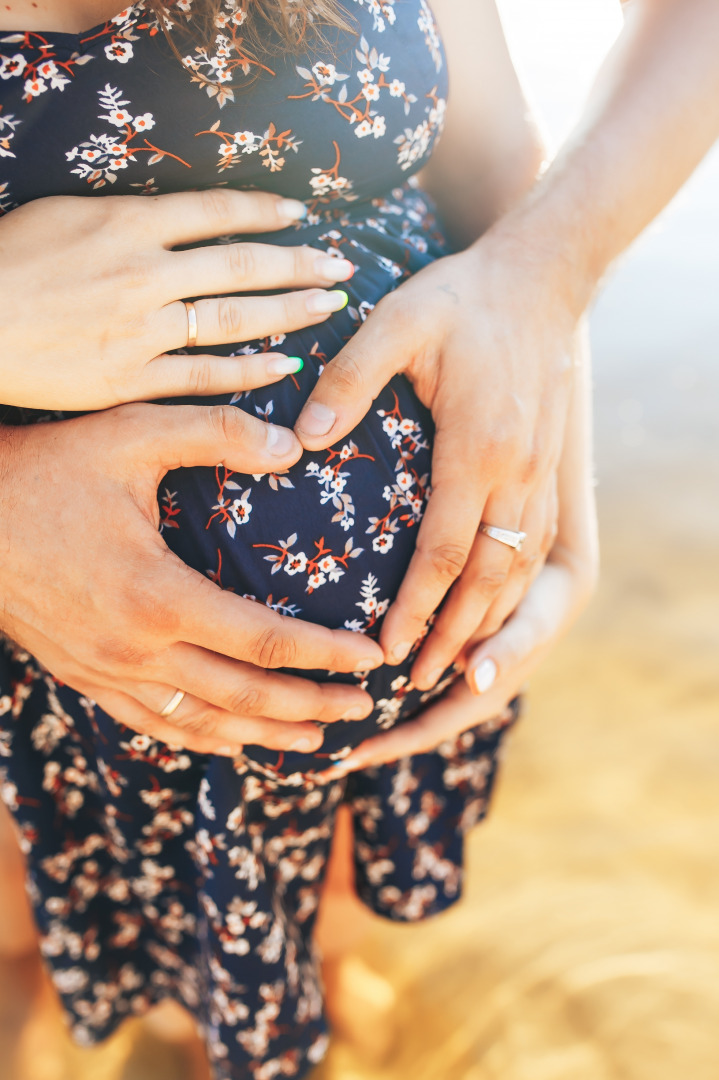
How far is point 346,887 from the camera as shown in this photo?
4.70 feet

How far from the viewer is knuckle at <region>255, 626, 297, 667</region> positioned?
674 mm

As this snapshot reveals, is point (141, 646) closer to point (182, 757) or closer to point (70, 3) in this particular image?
point (182, 757)

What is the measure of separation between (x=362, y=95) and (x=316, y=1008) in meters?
1.19

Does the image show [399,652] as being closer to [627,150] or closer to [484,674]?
[484,674]

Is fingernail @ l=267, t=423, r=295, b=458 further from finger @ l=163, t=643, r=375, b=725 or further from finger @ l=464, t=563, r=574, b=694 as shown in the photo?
finger @ l=464, t=563, r=574, b=694

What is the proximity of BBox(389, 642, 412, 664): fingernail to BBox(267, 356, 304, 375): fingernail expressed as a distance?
30 cm

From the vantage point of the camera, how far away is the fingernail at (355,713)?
751 mm

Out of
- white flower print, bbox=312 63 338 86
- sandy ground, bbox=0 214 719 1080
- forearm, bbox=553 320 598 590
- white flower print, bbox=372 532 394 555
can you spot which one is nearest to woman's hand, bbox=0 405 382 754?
white flower print, bbox=372 532 394 555

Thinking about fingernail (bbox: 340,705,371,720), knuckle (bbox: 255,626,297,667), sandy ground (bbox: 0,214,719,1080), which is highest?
knuckle (bbox: 255,626,297,667)

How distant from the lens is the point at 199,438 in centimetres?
64

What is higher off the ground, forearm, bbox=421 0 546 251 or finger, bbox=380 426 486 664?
forearm, bbox=421 0 546 251

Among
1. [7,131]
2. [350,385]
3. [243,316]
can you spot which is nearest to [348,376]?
[350,385]

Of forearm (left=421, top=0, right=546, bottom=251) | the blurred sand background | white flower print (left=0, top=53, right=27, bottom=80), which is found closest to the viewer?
white flower print (left=0, top=53, right=27, bottom=80)

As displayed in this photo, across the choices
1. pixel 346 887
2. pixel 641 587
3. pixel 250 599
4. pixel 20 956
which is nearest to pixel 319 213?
pixel 250 599
